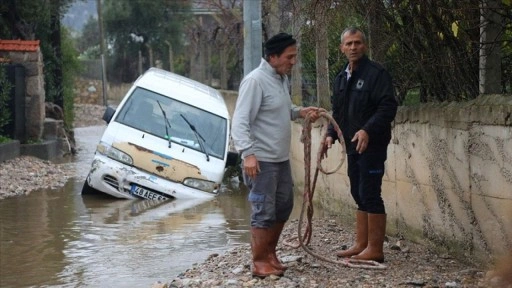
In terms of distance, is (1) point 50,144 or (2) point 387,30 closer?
(2) point 387,30

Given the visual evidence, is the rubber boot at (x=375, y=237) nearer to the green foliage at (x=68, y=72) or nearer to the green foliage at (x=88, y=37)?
the green foliage at (x=68, y=72)

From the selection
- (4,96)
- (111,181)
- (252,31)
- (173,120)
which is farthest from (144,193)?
(4,96)

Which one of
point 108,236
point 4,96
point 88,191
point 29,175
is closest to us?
point 108,236

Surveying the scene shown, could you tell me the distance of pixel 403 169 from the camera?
8.74 m

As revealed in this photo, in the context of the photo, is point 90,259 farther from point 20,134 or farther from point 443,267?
point 20,134

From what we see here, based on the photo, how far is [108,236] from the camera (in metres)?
11.0

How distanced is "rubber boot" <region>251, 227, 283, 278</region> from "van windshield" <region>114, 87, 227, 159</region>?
311 inches

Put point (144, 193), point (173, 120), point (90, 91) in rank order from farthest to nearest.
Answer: point (90, 91) < point (173, 120) < point (144, 193)

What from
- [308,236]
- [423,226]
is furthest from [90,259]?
[423,226]

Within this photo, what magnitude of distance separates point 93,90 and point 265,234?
132 ft

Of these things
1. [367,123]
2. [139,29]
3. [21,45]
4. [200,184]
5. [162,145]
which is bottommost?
[200,184]

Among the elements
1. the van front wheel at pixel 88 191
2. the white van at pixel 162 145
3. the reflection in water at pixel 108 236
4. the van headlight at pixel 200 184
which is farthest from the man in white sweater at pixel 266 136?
the van front wheel at pixel 88 191

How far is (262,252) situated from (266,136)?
0.82 meters

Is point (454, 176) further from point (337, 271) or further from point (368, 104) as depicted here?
point (337, 271)
